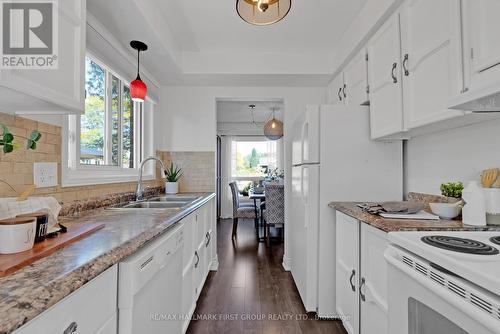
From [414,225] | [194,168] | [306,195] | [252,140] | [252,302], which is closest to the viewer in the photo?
[414,225]

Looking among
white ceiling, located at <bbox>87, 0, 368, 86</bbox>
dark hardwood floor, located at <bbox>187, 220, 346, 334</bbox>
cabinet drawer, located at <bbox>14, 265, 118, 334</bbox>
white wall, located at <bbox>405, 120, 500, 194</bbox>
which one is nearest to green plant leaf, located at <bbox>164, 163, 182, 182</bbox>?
white ceiling, located at <bbox>87, 0, 368, 86</bbox>

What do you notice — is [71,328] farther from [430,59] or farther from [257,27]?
[257,27]

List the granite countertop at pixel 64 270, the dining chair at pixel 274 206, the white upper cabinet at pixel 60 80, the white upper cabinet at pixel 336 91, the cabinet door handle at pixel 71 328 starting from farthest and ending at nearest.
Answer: the dining chair at pixel 274 206, the white upper cabinet at pixel 336 91, the white upper cabinet at pixel 60 80, the cabinet door handle at pixel 71 328, the granite countertop at pixel 64 270

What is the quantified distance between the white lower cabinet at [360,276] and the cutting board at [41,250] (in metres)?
1.31

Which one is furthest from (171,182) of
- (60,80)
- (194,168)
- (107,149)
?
(60,80)

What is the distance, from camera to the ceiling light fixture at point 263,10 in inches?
54.8

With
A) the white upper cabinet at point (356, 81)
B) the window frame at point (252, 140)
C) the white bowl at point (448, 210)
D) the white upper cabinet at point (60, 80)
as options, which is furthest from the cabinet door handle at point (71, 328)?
the window frame at point (252, 140)

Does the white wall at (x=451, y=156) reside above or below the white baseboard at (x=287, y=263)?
above

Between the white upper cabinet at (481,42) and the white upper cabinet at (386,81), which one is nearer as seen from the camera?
the white upper cabinet at (481,42)

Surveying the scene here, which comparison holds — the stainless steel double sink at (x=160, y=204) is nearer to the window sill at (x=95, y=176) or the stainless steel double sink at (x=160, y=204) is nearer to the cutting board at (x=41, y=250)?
the window sill at (x=95, y=176)

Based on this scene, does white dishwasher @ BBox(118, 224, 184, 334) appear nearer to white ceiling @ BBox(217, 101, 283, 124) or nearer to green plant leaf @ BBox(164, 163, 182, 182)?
green plant leaf @ BBox(164, 163, 182, 182)

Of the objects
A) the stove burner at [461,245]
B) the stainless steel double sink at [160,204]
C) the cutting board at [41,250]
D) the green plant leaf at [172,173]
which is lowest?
the stainless steel double sink at [160,204]

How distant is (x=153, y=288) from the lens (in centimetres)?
103

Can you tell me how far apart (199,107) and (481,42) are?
101 inches
